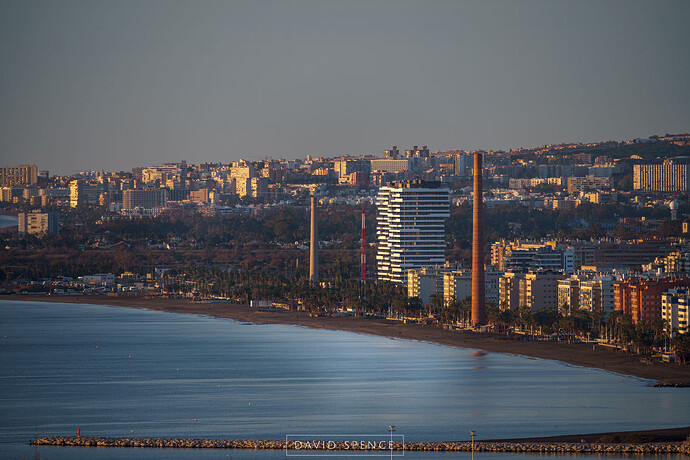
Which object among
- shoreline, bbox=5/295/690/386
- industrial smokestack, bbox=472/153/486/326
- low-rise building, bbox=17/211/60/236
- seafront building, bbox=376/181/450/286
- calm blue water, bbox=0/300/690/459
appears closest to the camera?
calm blue water, bbox=0/300/690/459

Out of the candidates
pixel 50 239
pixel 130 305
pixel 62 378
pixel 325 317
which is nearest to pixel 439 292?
pixel 325 317

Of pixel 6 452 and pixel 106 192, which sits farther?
pixel 106 192

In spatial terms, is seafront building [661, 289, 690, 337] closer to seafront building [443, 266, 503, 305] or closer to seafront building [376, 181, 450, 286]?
seafront building [443, 266, 503, 305]

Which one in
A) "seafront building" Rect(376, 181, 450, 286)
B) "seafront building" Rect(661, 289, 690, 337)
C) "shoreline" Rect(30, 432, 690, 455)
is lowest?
"shoreline" Rect(30, 432, 690, 455)

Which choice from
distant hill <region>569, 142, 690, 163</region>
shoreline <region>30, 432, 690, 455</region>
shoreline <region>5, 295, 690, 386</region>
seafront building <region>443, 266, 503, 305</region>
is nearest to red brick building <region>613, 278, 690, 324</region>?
shoreline <region>5, 295, 690, 386</region>

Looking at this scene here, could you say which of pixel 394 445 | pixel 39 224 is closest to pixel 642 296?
pixel 394 445

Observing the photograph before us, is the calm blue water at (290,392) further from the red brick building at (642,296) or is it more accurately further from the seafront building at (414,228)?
the seafront building at (414,228)

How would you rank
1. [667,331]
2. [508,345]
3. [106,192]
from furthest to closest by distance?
[106,192] → [508,345] → [667,331]

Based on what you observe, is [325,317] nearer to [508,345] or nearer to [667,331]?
[508,345]
